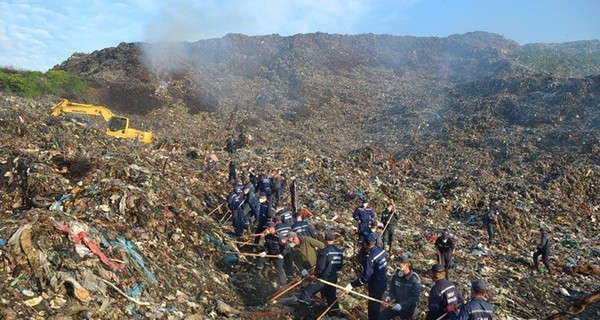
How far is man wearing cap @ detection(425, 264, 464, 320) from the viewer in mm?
5344

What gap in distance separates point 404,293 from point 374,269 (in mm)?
495

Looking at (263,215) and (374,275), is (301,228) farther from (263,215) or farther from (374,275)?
(374,275)

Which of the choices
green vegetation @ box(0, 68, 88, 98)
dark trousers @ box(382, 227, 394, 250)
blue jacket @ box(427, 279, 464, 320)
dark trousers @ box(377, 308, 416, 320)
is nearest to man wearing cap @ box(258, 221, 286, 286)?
dark trousers @ box(377, 308, 416, 320)

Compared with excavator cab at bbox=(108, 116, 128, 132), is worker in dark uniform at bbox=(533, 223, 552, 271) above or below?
below

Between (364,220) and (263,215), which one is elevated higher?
(263,215)

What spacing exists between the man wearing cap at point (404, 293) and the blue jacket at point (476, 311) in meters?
1.20

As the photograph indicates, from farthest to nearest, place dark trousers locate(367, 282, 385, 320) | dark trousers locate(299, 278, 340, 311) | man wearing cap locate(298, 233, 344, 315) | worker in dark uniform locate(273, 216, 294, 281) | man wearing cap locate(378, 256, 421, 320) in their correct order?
worker in dark uniform locate(273, 216, 294, 281) → dark trousers locate(299, 278, 340, 311) → man wearing cap locate(298, 233, 344, 315) → dark trousers locate(367, 282, 385, 320) → man wearing cap locate(378, 256, 421, 320)

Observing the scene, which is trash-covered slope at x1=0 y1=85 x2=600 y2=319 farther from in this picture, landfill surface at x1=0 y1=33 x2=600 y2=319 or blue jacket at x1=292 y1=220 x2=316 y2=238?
→ blue jacket at x1=292 y1=220 x2=316 y2=238

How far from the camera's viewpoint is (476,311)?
4.75 metres

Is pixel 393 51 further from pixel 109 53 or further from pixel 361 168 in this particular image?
pixel 361 168

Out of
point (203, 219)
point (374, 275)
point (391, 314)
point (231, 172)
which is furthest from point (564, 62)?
point (391, 314)

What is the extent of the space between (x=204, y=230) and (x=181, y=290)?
99.0 inches

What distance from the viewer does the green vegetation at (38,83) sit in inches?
1097

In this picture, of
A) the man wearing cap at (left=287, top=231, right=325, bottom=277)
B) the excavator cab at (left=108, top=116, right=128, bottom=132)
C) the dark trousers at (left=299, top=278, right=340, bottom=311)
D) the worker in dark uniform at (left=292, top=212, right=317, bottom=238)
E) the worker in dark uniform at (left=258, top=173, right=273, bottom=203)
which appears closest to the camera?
the dark trousers at (left=299, top=278, right=340, bottom=311)
